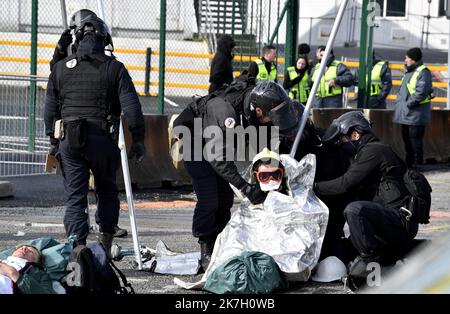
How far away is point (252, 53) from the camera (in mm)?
19328

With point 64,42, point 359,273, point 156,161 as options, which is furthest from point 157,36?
point 359,273

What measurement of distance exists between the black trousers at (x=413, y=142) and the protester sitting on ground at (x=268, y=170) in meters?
8.57

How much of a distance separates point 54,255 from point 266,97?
1856 mm

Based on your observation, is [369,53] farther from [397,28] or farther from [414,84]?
[397,28]

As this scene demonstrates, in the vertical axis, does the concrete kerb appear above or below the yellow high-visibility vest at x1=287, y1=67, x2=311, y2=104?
below

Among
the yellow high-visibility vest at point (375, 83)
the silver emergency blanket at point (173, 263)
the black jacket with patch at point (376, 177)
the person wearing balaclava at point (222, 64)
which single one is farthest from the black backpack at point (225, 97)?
the yellow high-visibility vest at point (375, 83)

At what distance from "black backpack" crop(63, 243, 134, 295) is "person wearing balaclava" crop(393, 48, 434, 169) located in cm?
999

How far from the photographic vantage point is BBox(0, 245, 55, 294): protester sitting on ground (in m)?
5.73

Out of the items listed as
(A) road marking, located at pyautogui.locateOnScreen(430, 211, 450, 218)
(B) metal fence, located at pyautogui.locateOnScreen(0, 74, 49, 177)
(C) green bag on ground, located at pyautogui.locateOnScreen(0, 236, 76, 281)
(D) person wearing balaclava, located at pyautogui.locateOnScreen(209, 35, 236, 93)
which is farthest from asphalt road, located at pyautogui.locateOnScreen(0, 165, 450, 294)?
(D) person wearing balaclava, located at pyautogui.locateOnScreen(209, 35, 236, 93)

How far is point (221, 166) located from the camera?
23.7ft

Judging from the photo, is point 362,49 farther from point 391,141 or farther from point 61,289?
point 61,289

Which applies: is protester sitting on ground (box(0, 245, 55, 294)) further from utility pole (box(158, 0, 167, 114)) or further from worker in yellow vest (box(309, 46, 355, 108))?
worker in yellow vest (box(309, 46, 355, 108))

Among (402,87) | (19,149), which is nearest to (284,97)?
(19,149)

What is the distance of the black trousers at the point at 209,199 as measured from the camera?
762 cm
